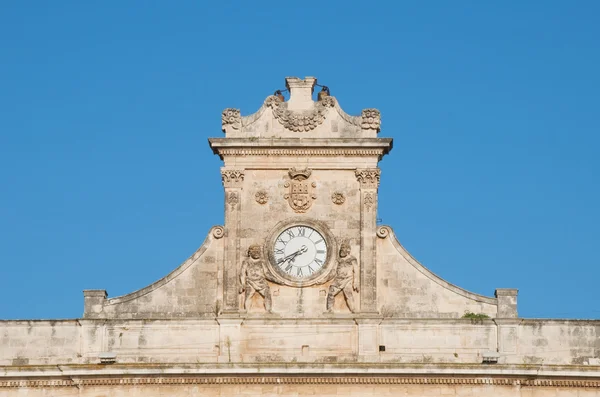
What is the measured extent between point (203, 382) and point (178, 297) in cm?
211

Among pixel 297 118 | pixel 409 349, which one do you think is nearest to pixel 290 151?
pixel 297 118

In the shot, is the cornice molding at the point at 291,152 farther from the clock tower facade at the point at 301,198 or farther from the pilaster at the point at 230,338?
the pilaster at the point at 230,338

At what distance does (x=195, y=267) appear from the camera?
63.2 metres

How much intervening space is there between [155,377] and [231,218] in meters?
3.93

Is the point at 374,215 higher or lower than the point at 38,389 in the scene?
higher

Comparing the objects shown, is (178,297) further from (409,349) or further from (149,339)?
(409,349)

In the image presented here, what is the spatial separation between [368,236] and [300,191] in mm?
1784

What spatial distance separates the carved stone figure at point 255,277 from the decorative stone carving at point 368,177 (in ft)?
8.77

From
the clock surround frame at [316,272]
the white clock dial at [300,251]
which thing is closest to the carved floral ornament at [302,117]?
the clock surround frame at [316,272]

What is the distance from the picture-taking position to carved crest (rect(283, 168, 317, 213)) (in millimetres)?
63312

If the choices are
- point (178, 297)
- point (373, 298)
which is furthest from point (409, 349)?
point (178, 297)

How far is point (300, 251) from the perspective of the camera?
63.3m

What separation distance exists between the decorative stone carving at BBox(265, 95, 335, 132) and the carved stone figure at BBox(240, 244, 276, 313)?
9.20 ft

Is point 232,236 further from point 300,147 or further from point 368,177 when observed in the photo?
point 368,177
